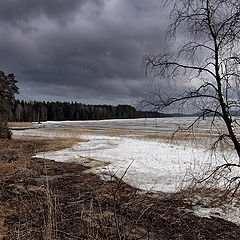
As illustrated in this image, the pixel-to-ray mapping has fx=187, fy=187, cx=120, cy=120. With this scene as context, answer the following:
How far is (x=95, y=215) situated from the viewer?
374 centimetres

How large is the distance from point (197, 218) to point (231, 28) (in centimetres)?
368

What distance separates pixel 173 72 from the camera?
3928mm

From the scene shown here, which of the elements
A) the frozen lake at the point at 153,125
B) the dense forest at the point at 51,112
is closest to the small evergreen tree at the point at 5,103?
the frozen lake at the point at 153,125

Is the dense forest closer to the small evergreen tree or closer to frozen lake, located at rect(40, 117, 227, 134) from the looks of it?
frozen lake, located at rect(40, 117, 227, 134)

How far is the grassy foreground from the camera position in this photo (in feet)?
9.89

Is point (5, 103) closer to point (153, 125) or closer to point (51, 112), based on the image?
point (153, 125)

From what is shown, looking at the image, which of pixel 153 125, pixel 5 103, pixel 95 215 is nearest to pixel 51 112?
pixel 153 125

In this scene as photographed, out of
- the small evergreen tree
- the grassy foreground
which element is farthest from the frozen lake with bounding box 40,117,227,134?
the small evergreen tree

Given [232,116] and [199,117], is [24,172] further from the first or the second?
[232,116]

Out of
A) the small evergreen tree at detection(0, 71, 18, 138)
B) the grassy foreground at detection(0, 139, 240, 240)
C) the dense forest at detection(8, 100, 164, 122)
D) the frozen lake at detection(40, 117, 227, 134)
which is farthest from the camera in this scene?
the dense forest at detection(8, 100, 164, 122)

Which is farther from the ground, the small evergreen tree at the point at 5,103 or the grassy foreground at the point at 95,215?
the small evergreen tree at the point at 5,103

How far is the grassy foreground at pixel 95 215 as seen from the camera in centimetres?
302

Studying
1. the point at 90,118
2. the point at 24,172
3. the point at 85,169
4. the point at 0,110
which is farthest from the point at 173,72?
the point at 90,118

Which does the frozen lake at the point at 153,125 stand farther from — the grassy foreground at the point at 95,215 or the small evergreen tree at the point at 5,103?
the small evergreen tree at the point at 5,103
